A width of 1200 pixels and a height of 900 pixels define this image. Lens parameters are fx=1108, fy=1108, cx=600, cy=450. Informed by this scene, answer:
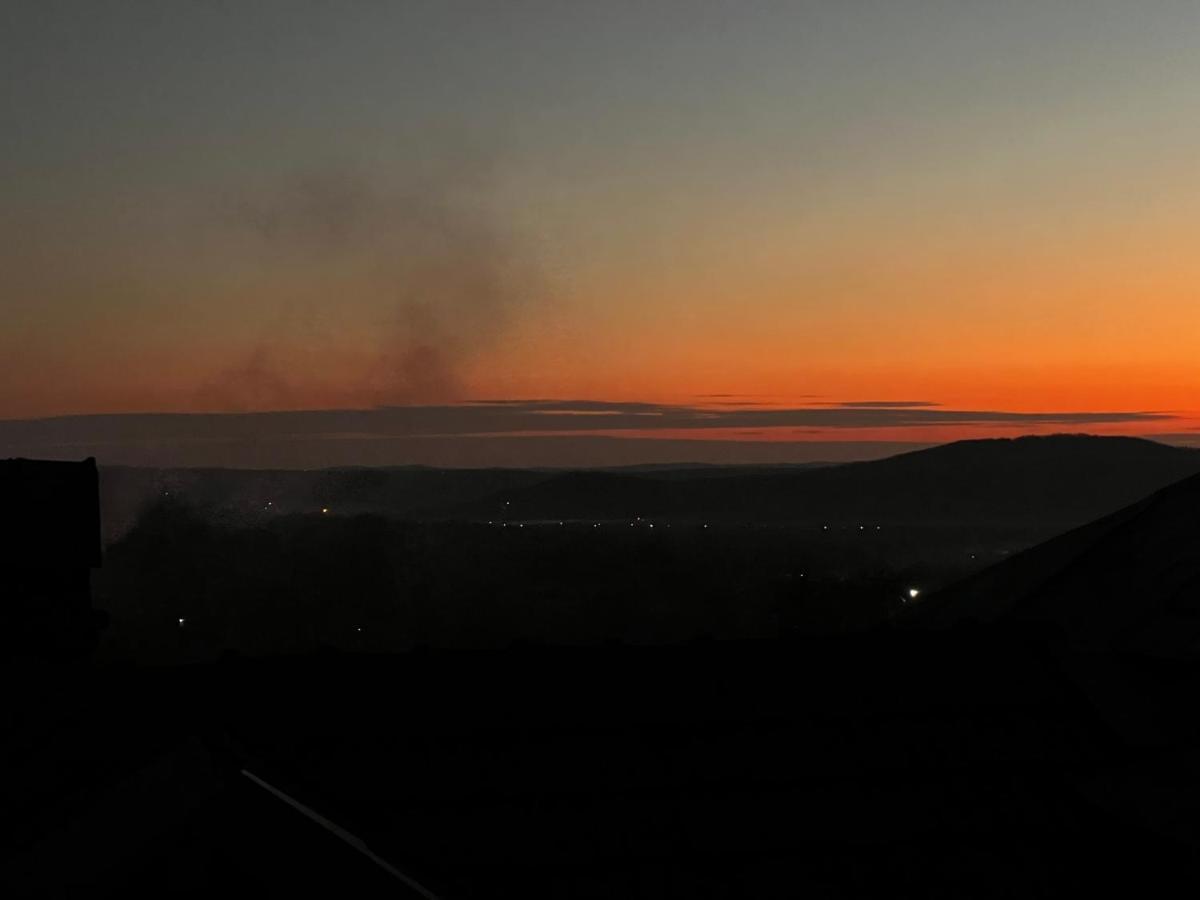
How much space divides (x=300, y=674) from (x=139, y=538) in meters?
153

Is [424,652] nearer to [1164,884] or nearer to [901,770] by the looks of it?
[901,770]

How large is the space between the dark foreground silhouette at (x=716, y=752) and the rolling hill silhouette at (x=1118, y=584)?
16.7 metres

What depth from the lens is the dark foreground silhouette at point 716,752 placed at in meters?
6.42

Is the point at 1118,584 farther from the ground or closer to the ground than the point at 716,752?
closer to the ground

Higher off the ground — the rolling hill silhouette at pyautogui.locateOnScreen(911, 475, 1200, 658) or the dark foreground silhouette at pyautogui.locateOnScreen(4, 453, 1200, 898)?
the dark foreground silhouette at pyautogui.locateOnScreen(4, 453, 1200, 898)

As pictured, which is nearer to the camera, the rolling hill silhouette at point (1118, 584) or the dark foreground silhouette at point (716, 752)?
the dark foreground silhouette at point (716, 752)

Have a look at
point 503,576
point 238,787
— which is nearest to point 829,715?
point 238,787

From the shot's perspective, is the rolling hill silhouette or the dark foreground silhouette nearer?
the dark foreground silhouette

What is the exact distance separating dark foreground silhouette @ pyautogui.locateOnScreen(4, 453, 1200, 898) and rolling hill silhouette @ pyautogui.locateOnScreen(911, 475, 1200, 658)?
16.7m

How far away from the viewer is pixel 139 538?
5832 inches

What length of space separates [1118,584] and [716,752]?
96.7 feet

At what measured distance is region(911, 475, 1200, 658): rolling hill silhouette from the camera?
87.1ft

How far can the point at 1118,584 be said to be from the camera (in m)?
32.8

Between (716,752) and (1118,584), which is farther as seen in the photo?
(1118,584)
